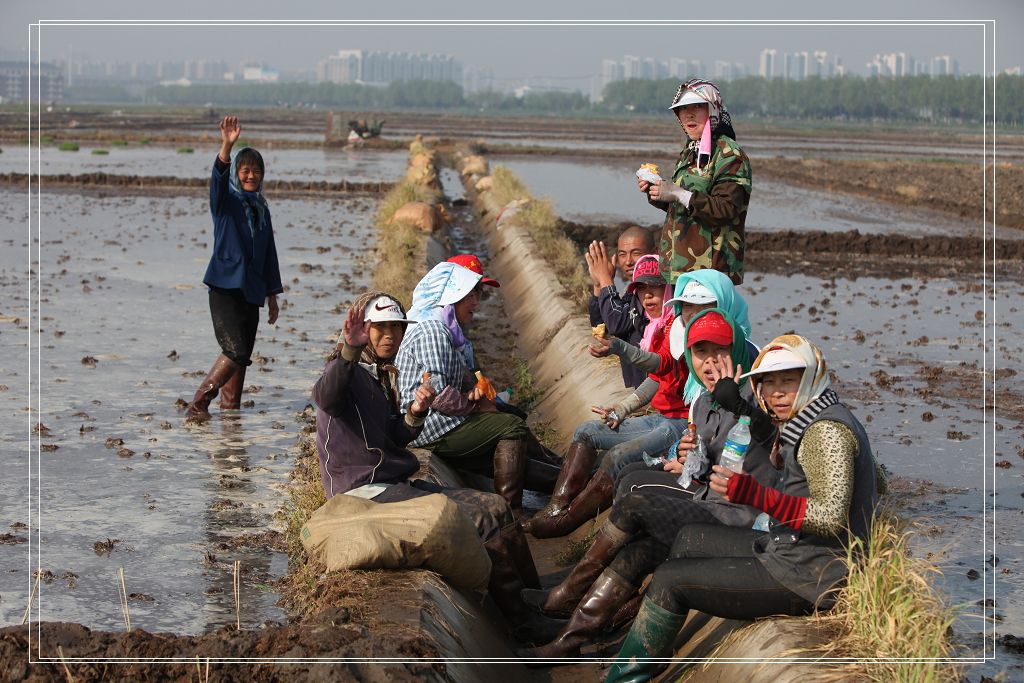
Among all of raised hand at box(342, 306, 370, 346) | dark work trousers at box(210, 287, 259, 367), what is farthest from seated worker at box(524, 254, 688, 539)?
dark work trousers at box(210, 287, 259, 367)

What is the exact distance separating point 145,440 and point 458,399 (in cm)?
307

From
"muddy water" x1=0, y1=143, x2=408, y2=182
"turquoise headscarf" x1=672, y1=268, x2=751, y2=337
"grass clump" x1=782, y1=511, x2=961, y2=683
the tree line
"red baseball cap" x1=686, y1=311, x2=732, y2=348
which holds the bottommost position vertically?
"grass clump" x1=782, y1=511, x2=961, y2=683

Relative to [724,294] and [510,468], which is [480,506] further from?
[724,294]

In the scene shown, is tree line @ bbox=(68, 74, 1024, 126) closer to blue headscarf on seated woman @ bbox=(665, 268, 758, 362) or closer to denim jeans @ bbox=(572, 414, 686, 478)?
denim jeans @ bbox=(572, 414, 686, 478)

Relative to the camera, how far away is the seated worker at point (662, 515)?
521 centimetres

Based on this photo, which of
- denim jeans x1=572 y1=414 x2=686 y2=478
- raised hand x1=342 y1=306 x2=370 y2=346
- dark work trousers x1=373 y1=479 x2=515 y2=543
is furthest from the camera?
denim jeans x1=572 y1=414 x2=686 y2=478

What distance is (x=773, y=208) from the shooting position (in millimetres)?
31141

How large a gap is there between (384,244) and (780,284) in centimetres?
552

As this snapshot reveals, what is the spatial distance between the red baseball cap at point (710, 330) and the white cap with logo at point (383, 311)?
4.01ft

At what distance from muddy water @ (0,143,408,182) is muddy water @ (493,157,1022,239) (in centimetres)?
547

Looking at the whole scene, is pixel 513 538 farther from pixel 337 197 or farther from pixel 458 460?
pixel 337 197

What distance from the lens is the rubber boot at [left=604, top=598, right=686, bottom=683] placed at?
4.84 meters

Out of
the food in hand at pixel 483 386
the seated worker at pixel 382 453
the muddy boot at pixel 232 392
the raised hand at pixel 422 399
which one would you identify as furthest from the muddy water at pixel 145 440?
the food in hand at pixel 483 386

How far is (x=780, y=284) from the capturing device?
18172 millimetres
